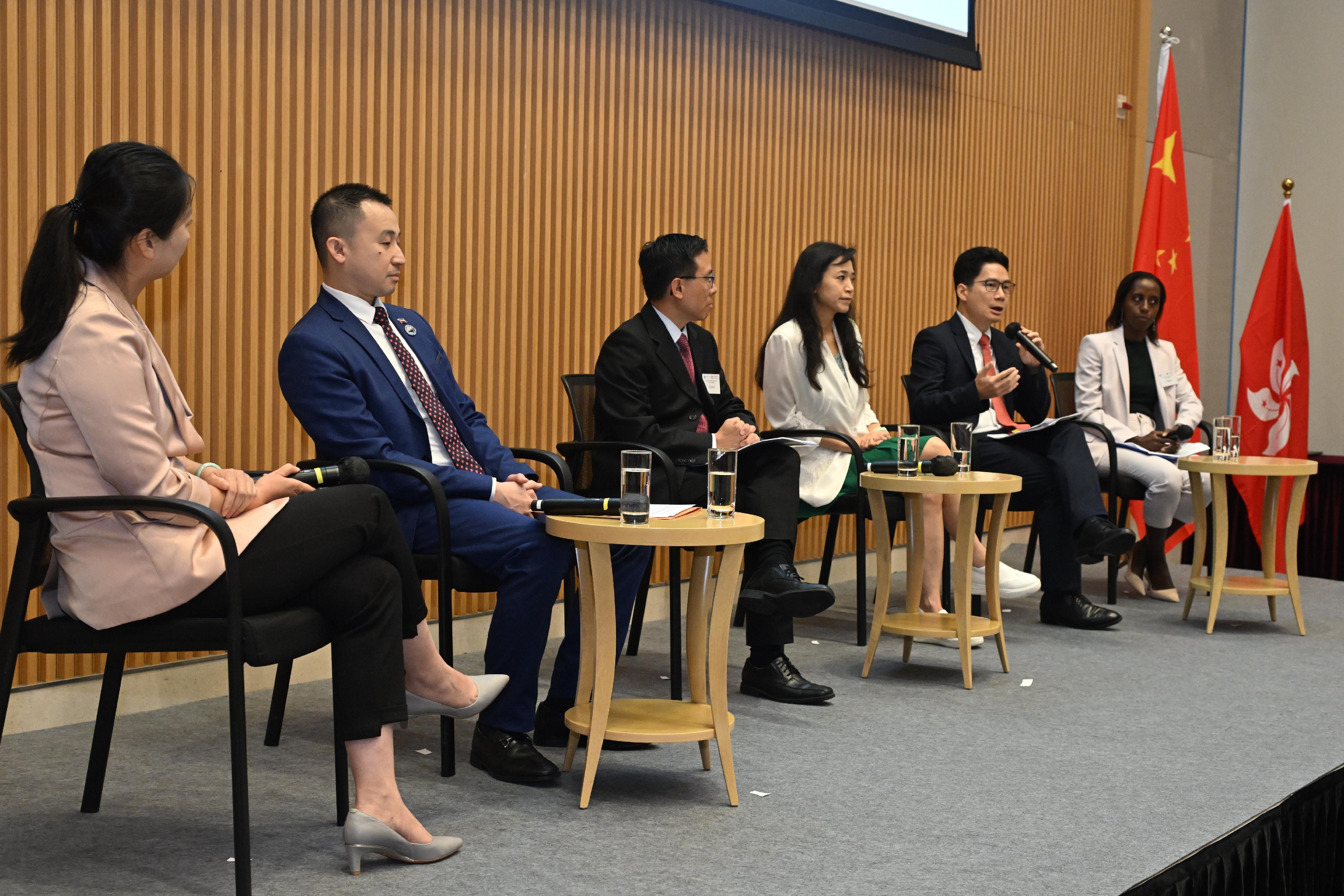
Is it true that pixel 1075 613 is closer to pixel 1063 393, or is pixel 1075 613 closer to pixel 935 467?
pixel 935 467

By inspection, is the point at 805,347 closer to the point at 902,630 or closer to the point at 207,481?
the point at 902,630

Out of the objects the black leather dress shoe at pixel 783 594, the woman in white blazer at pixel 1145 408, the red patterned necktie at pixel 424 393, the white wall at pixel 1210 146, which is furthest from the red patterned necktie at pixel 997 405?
the white wall at pixel 1210 146

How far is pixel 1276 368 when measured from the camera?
6.94 m

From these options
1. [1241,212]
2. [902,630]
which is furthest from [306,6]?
[1241,212]

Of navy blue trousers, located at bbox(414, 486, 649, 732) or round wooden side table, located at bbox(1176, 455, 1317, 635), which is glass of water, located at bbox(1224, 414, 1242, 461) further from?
navy blue trousers, located at bbox(414, 486, 649, 732)

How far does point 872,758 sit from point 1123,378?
2982 millimetres

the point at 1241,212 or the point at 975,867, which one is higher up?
the point at 1241,212

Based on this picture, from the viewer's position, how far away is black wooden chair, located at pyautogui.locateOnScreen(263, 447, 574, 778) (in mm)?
2617

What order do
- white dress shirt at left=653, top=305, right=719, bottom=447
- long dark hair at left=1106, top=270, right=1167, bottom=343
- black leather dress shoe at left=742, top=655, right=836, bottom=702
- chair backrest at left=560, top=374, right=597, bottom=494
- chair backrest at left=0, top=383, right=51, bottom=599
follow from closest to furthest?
1. chair backrest at left=0, top=383, right=51, bottom=599
2. black leather dress shoe at left=742, top=655, right=836, bottom=702
3. chair backrest at left=560, top=374, right=597, bottom=494
4. white dress shirt at left=653, top=305, right=719, bottom=447
5. long dark hair at left=1106, top=270, right=1167, bottom=343

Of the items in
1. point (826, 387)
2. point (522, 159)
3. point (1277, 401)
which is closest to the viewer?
point (522, 159)

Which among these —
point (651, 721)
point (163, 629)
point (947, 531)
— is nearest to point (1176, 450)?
point (947, 531)

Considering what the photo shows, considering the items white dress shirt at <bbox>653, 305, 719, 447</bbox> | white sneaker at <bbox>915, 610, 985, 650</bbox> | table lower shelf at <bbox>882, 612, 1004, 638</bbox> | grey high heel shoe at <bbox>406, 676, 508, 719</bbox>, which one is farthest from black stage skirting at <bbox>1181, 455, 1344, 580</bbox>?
grey high heel shoe at <bbox>406, 676, 508, 719</bbox>

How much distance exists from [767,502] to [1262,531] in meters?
2.41

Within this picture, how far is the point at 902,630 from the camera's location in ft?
12.2
